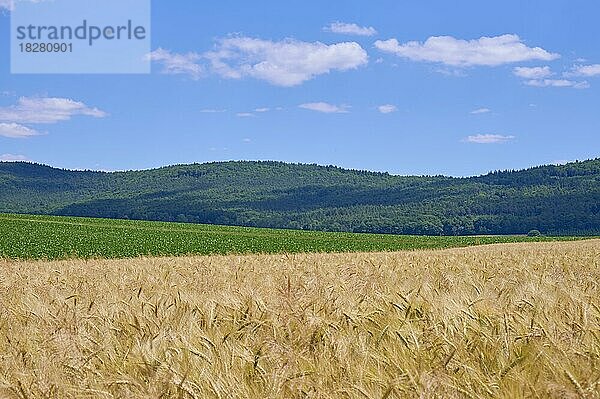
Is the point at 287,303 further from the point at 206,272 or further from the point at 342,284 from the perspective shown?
the point at 206,272

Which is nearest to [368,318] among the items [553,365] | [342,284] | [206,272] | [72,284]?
[553,365]

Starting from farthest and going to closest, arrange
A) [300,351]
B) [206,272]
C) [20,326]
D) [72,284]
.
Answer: [206,272] < [72,284] < [20,326] < [300,351]

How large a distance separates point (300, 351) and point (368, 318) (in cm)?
76

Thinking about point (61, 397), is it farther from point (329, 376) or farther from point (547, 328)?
point (547, 328)

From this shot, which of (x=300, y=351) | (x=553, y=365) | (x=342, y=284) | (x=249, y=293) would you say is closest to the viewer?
(x=553, y=365)

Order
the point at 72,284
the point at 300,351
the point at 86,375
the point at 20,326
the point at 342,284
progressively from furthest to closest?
the point at 72,284 → the point at 342,284 → the point at 20,326 → the point at 300,351 → the point at 86,375

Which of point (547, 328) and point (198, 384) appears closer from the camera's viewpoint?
point (198, 384)

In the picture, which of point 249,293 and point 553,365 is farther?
point 249,293

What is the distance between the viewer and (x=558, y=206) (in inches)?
6403

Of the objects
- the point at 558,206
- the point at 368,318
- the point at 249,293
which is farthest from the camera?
the point at 558,206

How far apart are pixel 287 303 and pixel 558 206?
171 metres

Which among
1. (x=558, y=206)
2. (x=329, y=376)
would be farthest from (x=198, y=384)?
(x=558, y=206)

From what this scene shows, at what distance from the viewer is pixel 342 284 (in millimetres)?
6203

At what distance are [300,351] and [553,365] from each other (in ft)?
4.01
